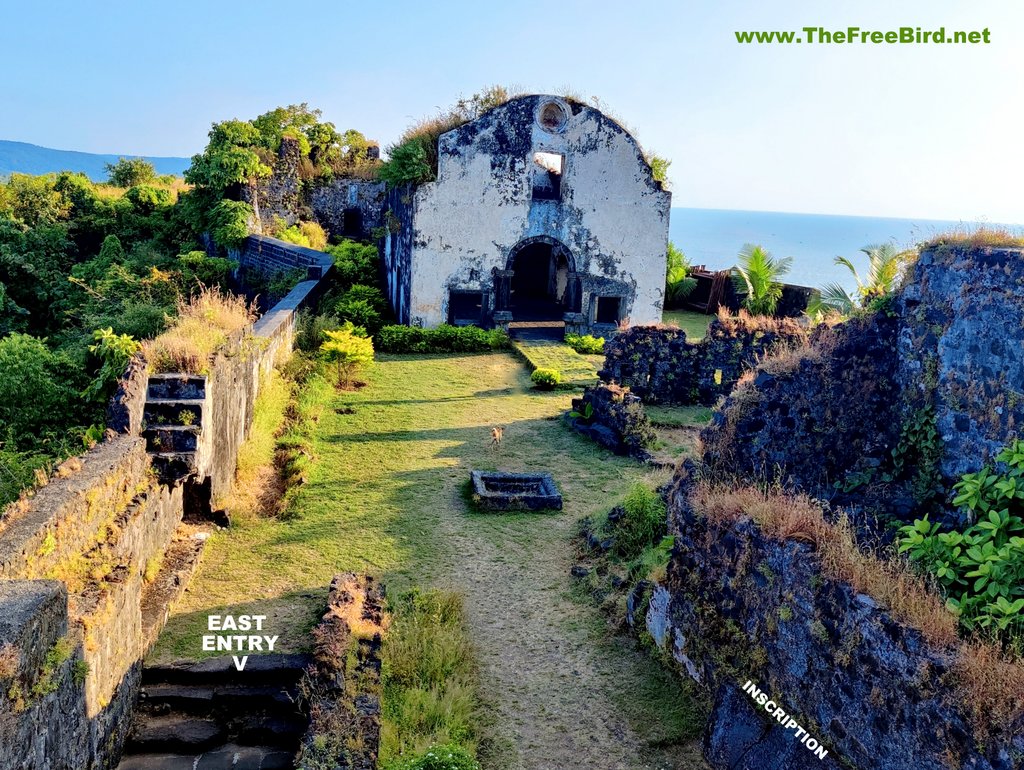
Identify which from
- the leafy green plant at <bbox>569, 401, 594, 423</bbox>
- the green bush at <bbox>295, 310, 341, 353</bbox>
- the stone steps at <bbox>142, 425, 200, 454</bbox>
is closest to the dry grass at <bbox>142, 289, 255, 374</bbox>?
the stone steps at <bbox>142, 425, 200, 454</bbox>

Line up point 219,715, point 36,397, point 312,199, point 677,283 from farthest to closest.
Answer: point 312,199 < point 677,283 < point 36,397 < point 219,715

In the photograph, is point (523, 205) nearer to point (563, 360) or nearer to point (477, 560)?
point (563, 360)

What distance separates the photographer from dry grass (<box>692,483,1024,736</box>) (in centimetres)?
435

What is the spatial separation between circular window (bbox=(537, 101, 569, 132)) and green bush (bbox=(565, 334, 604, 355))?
5504mm

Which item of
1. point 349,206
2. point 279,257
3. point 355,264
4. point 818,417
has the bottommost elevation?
point 818,417

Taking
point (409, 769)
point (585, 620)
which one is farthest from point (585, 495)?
point (409, 769)

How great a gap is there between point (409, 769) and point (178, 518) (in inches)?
205

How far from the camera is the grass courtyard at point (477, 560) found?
6.71 metres

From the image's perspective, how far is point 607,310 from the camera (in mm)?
23391

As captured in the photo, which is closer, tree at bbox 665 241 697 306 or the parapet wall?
the parapet wall

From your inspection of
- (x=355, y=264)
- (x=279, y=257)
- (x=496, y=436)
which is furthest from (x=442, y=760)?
(x=279, y=257)

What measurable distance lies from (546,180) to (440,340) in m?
6.06

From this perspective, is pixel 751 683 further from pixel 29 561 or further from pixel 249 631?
pixel 29 561

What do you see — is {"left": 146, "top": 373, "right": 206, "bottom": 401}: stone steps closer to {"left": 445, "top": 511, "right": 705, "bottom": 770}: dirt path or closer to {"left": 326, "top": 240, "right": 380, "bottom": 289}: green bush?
{"left": 445, "top": 511, "right": 705, "bottom": 770}: dirt path
